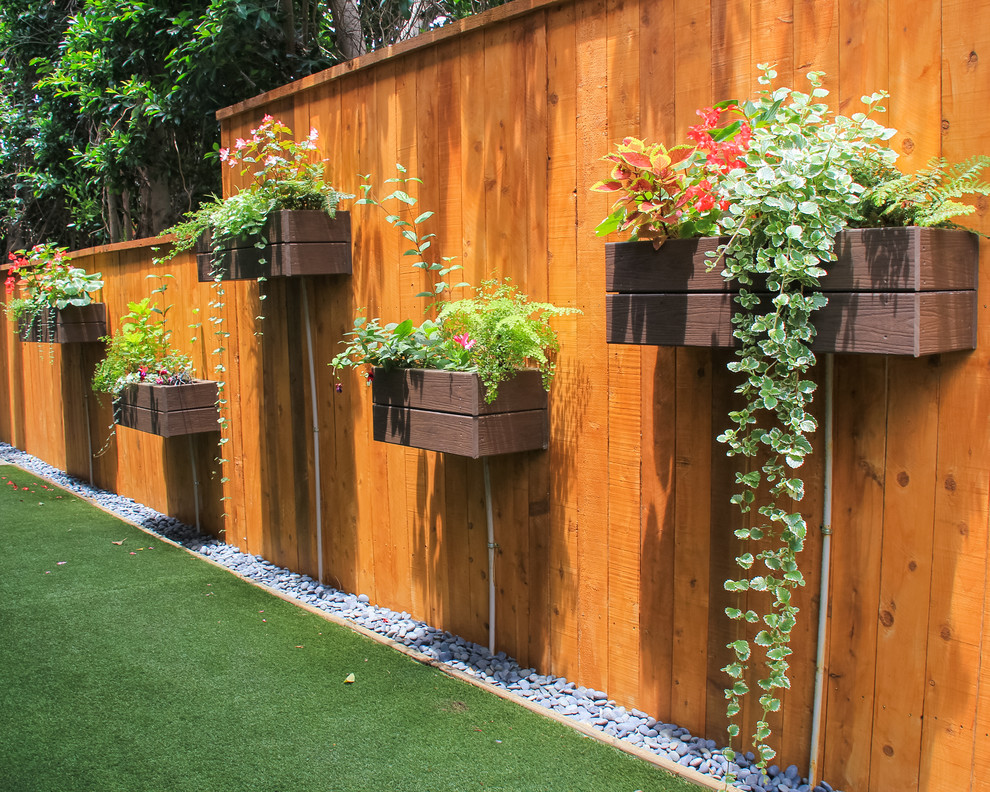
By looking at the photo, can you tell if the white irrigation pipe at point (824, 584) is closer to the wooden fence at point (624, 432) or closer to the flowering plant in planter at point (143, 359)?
the wooden fence at point (624, 432)

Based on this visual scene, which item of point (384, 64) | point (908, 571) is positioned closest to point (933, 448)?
point (908, 571)

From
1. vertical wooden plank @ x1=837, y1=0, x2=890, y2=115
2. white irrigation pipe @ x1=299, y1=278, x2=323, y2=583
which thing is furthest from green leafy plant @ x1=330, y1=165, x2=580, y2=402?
vertical wooden plank @ x1=837, y1=0, x2=890, y2=115

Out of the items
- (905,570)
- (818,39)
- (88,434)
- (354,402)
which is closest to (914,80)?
(818,39)

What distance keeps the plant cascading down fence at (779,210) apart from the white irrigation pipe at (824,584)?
0.29 ft

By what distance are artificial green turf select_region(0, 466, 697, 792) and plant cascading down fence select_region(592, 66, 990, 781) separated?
0.73 metres

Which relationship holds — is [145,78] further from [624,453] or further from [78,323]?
[624,453]

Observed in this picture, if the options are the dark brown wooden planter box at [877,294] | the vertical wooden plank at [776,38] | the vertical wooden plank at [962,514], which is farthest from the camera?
the vertical wooden plank at [776,38]

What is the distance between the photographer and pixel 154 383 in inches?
194

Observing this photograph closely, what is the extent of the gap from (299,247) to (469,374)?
1310 mm

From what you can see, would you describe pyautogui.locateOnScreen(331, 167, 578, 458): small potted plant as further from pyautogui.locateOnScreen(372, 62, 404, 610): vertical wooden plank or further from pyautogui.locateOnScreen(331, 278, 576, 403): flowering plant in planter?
pyautogui.locateOnScreen(372, 62, 404, 610): vertical wooden plank

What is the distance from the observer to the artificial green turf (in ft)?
7.88

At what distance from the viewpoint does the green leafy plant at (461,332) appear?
2.72 m

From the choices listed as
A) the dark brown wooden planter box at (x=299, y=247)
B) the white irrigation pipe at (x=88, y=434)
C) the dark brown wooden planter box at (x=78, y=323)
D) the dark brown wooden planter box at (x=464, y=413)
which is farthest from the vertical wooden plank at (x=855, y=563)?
the white irrigation pipe at (x=88, y=434)

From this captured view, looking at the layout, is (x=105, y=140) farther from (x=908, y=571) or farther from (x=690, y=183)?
(x=908, y=571)
